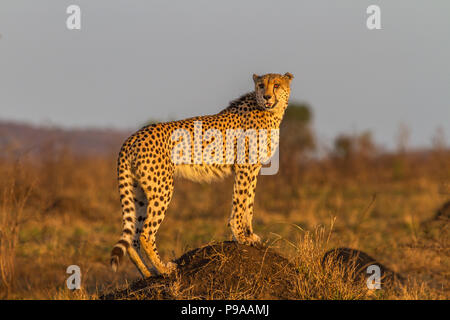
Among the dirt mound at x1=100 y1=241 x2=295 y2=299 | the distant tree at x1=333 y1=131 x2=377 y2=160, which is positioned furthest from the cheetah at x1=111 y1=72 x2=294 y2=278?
the distant tree at x1=333 y1=131 x2=377 y2=160

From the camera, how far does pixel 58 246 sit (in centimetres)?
934

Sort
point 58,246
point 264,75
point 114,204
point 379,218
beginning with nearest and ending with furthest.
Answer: point 264,75
point 58,246
point 379,218
point 114,204

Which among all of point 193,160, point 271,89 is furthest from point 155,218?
point 271,89

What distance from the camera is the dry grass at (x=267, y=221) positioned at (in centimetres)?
631

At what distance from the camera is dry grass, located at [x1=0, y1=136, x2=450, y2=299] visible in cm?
631

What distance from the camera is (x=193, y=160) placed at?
5.54 metres

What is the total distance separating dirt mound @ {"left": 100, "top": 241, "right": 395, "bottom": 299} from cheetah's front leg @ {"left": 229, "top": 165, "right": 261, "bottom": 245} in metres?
0.21

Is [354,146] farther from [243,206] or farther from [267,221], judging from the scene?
[243,206]

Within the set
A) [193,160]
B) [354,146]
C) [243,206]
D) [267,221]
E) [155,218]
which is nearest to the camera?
[155,218]

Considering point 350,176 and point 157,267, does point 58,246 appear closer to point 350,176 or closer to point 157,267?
point 157,267

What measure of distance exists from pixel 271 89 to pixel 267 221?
21.2ft

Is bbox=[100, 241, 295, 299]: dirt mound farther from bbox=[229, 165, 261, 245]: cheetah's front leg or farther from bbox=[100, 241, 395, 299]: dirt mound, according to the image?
bbox=[229, 165, 261, 245]: cheetah's front leg
